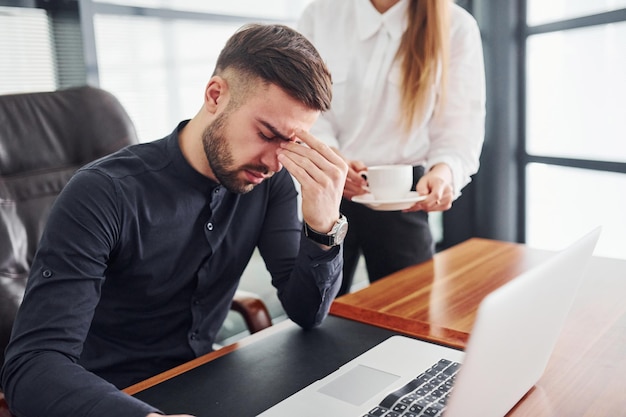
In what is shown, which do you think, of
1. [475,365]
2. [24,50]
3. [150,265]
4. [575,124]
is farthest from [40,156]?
[575,124]

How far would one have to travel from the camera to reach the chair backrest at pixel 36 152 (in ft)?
3.94

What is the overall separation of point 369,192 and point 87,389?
816 millimetres

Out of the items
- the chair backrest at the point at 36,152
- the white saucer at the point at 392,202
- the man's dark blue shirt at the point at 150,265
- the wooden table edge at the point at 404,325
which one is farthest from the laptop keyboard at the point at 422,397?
the chair backrest at the point at 36,152

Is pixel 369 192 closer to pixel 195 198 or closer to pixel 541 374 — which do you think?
pixel 195 198

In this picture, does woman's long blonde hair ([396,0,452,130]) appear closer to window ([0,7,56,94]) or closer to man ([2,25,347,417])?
man ([2,25,347,417])

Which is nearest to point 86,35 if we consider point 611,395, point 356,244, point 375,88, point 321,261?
point 375,88

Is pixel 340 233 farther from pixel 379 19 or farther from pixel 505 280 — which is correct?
pixel 379 19

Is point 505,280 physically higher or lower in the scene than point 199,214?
lower

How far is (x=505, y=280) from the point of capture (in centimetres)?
129

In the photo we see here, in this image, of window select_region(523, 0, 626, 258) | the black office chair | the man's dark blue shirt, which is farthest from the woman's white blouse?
window select_region(523, 0, 626, 258)

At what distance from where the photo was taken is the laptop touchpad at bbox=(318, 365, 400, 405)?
804mm

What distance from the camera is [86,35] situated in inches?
78.9

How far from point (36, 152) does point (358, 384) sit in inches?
35.3

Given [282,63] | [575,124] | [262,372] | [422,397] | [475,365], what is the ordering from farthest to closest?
1. [575,124]
2. [282,63]
3. [262,372]
4. [422,397]
5. [475,365]
